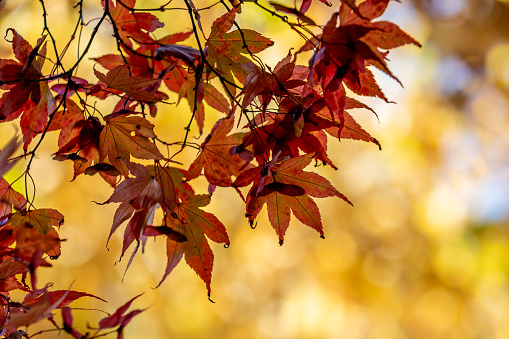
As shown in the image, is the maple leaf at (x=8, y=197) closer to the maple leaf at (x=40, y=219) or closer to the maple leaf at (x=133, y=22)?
the maple leaf at (x=40, y=219)

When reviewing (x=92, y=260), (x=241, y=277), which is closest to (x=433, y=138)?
(x=241, y=277)

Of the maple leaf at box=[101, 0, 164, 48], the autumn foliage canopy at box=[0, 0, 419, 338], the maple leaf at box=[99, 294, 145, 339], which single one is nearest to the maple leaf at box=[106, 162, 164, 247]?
the autumn foliage canopy at box=[0, 0, 419, 338]

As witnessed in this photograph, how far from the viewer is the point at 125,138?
609 mm

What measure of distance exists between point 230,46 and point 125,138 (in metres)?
0.19

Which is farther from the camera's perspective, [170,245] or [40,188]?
[40,188]

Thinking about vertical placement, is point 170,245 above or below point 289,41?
below

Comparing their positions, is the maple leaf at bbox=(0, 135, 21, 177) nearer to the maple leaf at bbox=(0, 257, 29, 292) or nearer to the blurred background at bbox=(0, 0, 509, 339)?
the maple leaf at bbox=(0, 257, 29, 292)

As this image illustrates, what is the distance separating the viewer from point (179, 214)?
0.63 metres

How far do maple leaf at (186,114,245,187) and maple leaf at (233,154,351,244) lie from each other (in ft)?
0.21

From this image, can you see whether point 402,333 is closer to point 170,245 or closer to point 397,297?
point 397,297

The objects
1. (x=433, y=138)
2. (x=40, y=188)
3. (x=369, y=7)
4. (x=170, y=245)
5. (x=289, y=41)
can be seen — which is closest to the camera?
(x=369, y=7)

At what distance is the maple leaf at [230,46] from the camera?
2.09 ft

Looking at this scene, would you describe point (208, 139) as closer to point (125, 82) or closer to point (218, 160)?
point (218, 160)

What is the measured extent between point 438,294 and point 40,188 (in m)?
2.47
